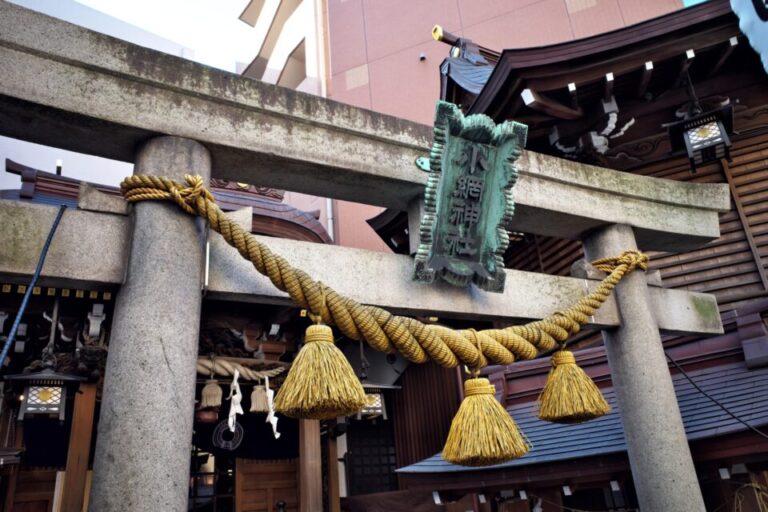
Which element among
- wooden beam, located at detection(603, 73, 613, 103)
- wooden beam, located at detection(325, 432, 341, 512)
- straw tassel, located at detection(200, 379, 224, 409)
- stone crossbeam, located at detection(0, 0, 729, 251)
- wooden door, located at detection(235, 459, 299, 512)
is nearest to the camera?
stone crossbeam, located at detection(0, 0, 729, 251)

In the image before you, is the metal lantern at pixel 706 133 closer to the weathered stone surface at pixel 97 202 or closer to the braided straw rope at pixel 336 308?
the braided straw rope at pixel 336 308

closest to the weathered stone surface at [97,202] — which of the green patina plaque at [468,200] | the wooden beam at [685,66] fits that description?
the green patina plaque at [468,200]

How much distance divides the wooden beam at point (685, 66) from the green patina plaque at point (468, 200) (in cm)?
402

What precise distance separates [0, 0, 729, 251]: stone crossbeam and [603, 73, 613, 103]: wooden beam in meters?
2.31

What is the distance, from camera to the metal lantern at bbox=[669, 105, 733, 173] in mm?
6613

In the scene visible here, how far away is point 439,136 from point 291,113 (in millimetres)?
1050

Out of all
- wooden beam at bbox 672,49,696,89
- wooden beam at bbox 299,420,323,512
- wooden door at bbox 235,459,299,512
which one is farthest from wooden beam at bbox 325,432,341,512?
wooden beam at bbox 672,49,696,89

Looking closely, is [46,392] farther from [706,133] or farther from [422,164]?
[706,133]

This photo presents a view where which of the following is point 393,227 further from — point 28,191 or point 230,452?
point 28,191

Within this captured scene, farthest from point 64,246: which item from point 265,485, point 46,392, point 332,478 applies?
point 265,485

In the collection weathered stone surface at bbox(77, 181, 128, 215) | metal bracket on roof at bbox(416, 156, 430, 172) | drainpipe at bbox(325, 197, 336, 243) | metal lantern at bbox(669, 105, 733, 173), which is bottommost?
weathered stone surface at bbox(77, 181, 128, 215)

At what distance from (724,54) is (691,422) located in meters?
4.47

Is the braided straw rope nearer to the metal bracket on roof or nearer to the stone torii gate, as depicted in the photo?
the stone torii gate

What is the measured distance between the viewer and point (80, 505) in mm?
6828
